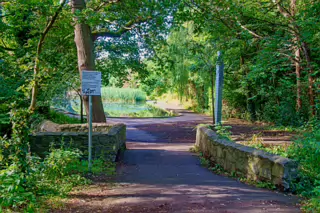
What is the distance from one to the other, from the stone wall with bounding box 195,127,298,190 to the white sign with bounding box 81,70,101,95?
3254 mm

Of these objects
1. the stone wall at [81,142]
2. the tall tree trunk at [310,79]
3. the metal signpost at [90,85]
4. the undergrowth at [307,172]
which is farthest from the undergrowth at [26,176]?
the tall tree trunk at [310,79]

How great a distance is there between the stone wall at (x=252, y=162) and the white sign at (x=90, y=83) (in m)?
3.25

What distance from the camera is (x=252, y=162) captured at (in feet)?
19.9

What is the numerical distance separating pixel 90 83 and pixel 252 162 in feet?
12.1

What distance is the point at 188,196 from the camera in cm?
464

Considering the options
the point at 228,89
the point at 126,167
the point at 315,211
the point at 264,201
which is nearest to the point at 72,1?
the point at 126,167

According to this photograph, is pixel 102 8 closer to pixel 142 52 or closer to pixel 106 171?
pixel 142 52

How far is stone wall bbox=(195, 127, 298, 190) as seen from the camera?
520 centimetres

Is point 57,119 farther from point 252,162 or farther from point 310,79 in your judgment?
point 310,79

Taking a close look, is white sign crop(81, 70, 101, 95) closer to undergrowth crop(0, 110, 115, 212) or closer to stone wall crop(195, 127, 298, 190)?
undergrowth crop(0, 110, 115, 212)

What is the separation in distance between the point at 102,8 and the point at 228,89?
13.0 metres

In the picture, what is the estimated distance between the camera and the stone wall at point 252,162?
17.1 ft

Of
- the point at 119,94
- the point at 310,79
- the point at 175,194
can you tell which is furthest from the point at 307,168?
the point at 119,94

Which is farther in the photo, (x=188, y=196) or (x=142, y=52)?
(x=142, y=52)
